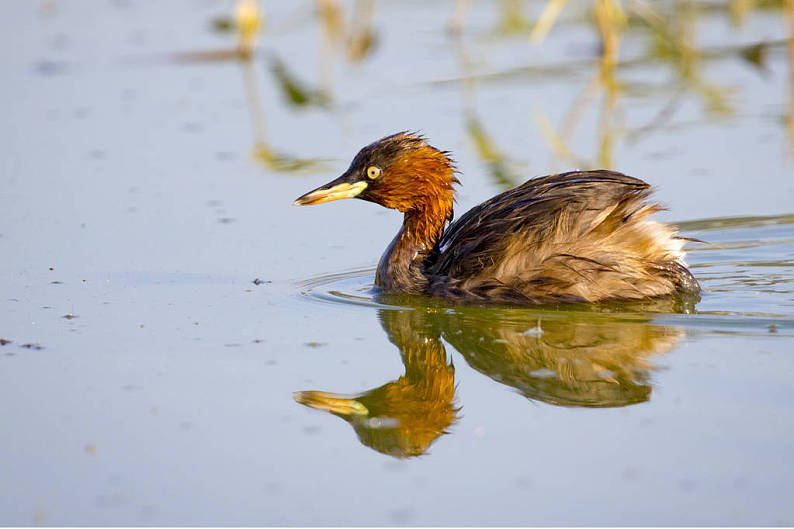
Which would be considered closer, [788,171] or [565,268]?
[565,268]

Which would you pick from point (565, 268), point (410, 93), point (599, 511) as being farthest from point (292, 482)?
point (410, 93)

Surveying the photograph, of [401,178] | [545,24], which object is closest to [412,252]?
[401,178]

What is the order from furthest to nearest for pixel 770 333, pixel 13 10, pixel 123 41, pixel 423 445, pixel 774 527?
1. pixel 13 10
2. pixel 123 41
3. pixel 770 333
4. pixel 423 445
5. pixel 774 527

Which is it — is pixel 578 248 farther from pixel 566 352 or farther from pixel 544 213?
pixel 566 352

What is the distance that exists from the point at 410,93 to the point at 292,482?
778 cm

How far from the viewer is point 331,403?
5.91 meters

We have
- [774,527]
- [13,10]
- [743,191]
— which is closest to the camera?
[774,527]

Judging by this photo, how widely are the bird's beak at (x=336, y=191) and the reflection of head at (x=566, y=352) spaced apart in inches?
48.7

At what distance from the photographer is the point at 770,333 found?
658 cm

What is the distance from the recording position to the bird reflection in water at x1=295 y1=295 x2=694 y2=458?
5750 millimetres

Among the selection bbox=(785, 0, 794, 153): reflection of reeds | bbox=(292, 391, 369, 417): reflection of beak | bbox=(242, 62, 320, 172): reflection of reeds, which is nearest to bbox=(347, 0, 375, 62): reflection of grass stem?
bbox=(242, 62, 320, 172): reflection of reeds

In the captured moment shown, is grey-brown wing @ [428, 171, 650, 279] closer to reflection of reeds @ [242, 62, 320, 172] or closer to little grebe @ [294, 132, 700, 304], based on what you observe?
little grebe @ [294, 132, 700, 304]

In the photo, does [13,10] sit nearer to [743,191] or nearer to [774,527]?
[743,191]

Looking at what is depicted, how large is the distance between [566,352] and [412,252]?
170 cm
